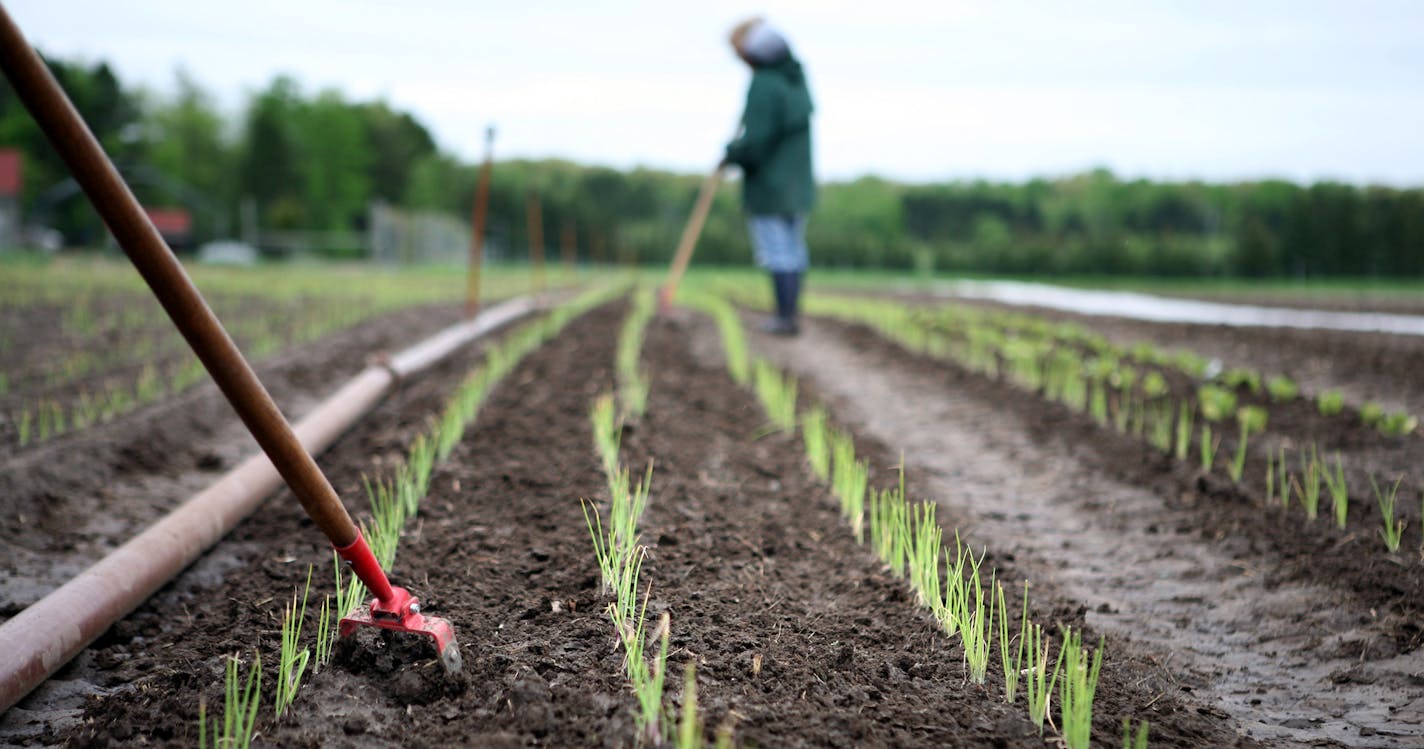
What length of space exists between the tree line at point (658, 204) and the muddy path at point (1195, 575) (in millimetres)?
18642

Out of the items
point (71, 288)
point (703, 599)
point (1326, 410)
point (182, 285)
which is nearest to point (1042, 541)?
point (703, 599)

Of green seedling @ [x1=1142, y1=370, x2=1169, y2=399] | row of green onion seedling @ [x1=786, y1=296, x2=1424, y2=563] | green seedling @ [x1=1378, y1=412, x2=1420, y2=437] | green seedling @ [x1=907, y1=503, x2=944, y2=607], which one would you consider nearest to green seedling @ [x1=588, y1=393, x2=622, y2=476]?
green seedling @ [x1=907, y1=503, x2=944, y2=607]

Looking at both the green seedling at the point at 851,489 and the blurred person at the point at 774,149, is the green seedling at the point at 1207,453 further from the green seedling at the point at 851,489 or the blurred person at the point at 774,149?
the blurred person at the point at 774,149

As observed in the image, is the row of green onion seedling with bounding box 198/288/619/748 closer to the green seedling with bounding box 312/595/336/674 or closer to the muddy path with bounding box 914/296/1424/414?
the green seedling with bounding box 312/595/336/674

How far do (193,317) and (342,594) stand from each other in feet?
2.59

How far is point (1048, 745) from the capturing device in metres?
1.46

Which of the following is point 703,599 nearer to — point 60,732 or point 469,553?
point 469,553

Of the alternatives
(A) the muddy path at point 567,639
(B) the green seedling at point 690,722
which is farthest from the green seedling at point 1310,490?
→ (B) the green seedling at point 690,722

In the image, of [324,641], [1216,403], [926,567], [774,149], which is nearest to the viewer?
[324,641]

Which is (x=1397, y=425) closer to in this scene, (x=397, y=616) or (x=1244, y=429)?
(x=1244, y=429)

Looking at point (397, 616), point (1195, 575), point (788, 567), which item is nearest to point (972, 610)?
point (788, 567)

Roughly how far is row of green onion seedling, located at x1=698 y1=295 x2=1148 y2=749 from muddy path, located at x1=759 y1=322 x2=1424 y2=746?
0.26 meters

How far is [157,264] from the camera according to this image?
1.21 metres

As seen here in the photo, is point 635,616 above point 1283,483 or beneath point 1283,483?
beneath
